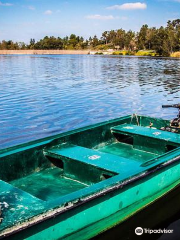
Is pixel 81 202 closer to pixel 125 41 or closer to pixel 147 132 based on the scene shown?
pixel 147 132

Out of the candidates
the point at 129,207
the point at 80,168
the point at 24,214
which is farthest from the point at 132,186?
the point at 24,214

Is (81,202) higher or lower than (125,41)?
lower

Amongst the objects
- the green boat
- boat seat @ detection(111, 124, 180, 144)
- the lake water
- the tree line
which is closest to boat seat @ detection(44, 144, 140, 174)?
the green boat

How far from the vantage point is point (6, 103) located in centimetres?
1891

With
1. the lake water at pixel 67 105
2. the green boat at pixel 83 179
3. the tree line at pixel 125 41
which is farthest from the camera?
the tree line at pixel 125 41

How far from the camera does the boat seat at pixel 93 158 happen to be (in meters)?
6.33

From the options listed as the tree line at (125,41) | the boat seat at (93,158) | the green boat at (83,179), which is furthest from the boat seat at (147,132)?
the tree line at (125,41)

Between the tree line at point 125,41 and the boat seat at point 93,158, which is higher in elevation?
the tree line at point 125,41

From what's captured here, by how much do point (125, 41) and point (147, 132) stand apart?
138580mm

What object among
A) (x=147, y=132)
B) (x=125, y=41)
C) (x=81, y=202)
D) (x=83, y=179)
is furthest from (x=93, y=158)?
(x=125, y=41)

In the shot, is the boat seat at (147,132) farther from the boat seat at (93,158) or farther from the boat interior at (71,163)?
the boat seat at (93,158)

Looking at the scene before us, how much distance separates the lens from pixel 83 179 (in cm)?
681

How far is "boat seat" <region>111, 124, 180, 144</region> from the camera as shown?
27.3 ft

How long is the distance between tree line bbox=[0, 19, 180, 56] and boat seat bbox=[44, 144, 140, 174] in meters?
99.1
